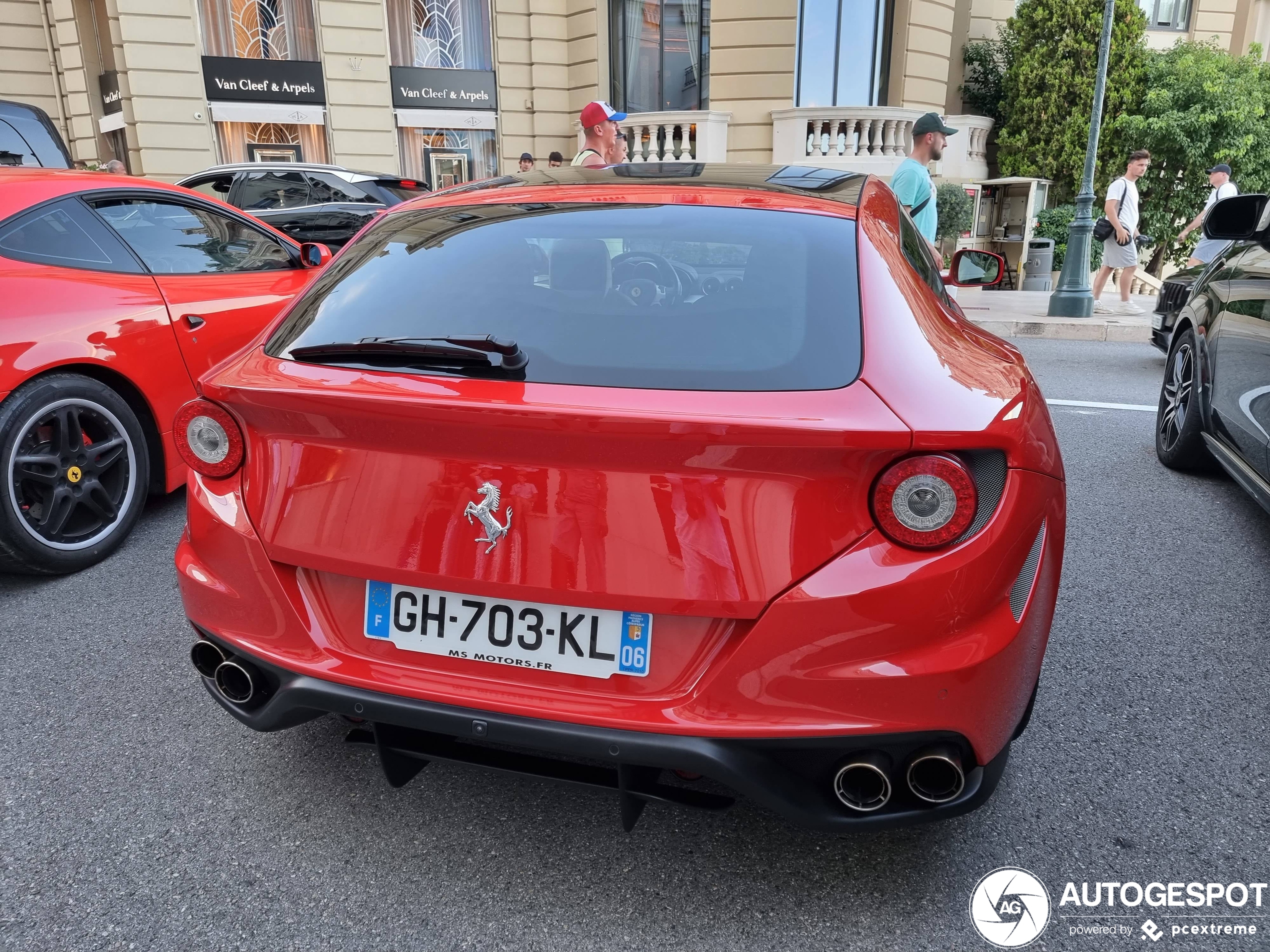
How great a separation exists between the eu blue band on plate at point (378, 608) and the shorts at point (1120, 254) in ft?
40.0

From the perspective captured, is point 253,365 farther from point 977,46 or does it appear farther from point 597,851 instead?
point 977,46

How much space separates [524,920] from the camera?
6.46 feet

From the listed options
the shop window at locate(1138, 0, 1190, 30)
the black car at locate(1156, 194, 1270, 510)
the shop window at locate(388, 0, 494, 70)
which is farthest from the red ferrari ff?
the shop window at locate(1138, 0, 1190, 30)

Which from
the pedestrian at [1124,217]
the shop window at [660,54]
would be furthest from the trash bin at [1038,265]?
A: the shop window at [660,54]

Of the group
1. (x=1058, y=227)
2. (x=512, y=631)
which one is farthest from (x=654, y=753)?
(x=1058, y=227)

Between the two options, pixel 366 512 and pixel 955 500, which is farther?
pixel 366 512

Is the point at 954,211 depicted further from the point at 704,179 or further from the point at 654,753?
the point at 654,753

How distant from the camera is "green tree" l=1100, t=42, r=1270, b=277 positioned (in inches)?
709

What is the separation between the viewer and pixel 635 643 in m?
1.78

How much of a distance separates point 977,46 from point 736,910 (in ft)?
73.0

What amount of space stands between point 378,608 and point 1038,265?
17126mm

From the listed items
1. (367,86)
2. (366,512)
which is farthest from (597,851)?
(367,86)

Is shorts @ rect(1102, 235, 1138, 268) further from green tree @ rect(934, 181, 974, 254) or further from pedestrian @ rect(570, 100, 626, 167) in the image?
pedestrian @ rect(570, 100, 626, 167)

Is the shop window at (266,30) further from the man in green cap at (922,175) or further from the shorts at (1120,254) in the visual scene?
the man in green cap at (922,175)
